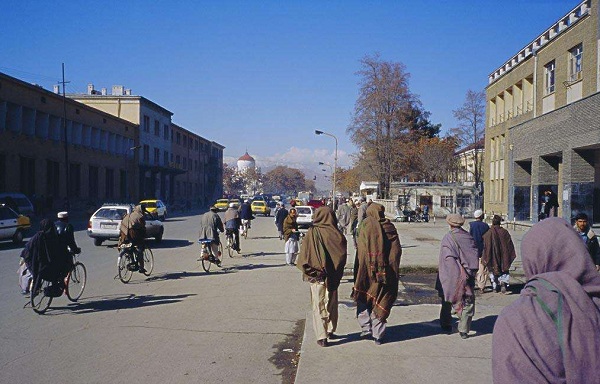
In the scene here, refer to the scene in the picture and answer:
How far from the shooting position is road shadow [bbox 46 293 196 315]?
9039 mm

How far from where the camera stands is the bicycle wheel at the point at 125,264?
39.0 feet

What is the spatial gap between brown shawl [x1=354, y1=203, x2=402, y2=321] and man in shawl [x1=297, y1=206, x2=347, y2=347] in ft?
0.90

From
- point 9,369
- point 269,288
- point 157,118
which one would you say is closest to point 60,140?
point 157,118

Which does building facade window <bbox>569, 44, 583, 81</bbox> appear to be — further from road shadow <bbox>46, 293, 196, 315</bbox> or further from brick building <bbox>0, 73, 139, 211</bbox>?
brick building <bbox>0, 73, 139, 211</bbox>

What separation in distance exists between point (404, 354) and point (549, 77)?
26.1 meters

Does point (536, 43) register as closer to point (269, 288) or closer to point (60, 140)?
point (269, 288)

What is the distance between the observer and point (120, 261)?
11.8 meters

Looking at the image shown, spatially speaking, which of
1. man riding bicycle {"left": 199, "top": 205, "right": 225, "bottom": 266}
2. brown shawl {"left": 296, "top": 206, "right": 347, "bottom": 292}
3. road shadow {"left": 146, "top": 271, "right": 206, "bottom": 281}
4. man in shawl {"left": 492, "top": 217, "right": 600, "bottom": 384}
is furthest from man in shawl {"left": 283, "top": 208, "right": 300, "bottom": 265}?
man in shawl {"left": 492, "top": 217, "right": 600, "bottom": 384}

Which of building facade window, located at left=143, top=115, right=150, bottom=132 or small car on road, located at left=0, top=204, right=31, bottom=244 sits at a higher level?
building facade window, located at left=143, top=115, right=150, bottom=132

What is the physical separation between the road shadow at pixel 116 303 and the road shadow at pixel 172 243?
34.8 ft

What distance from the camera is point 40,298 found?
8719 millimetres

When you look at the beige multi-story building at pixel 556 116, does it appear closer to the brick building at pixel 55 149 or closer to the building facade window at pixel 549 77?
the building facade window at pixel 549 77

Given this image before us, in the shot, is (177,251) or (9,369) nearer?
(9,369)

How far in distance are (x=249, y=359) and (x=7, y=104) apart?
127ft
